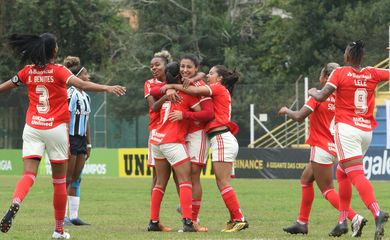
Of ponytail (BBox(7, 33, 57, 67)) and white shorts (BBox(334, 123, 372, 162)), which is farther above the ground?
ponytail (BBox(7, 33, 57, 67))

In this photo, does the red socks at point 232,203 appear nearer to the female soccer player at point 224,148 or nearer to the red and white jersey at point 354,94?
the female soccer player at point 224,148

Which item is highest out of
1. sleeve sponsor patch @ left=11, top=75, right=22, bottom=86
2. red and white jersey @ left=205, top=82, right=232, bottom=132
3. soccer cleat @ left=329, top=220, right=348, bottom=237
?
sleeve sponsor patch @ left=11, top=75, right=22, bottom=86

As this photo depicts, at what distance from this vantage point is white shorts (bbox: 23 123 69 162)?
12789mm

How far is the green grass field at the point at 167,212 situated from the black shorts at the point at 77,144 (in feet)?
3.38

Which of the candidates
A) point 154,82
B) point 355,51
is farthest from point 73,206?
point 355,51

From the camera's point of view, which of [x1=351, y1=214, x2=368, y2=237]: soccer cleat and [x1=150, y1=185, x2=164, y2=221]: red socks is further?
[x1=150, y1=185, x2=164, y2=221]: red socks

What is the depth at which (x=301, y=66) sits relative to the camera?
57625mm

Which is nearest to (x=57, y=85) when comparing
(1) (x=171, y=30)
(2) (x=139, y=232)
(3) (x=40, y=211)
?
(2) (x=139, y=232)

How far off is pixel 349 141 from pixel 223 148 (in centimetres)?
210

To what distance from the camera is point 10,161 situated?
4138 cm

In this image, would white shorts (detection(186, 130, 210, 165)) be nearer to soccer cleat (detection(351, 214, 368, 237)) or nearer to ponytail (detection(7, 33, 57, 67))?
soccer cleat (detection(351, 214, 368, 237))

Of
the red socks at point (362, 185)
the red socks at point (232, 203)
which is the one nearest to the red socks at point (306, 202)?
the red socks at point (232, 203)

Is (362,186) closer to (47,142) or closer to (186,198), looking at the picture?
(186,198)

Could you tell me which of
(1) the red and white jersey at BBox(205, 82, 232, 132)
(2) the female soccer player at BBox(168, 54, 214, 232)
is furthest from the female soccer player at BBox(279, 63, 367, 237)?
(2) the female soccer player at BBox(168, 54, 214, 232)
